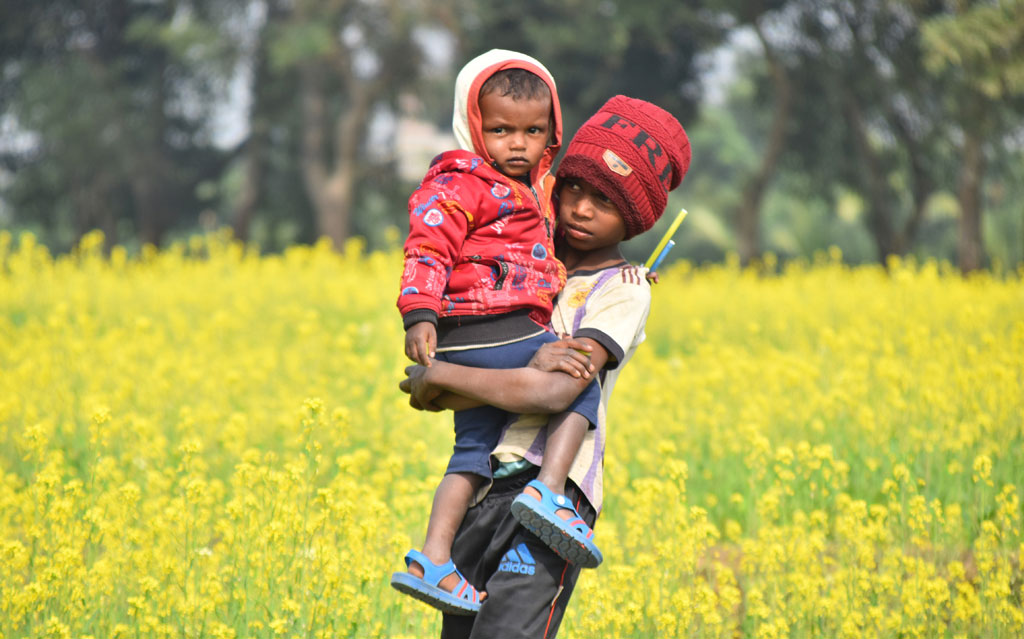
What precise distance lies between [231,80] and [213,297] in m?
13.2

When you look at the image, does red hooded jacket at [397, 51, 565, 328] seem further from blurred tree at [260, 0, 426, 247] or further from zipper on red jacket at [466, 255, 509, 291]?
blurred tree at [260, 0, 426, 247]

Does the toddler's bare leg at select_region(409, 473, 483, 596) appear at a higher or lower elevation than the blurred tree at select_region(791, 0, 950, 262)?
lower

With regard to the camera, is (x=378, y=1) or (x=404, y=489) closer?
(x=404, y=489)

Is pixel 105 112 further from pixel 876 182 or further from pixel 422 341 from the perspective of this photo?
pixel 422 341

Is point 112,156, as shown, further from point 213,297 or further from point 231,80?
point 213,297

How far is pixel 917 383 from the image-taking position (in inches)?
229

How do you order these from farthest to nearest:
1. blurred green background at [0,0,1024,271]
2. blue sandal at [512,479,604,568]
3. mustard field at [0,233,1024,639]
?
blurred green background at [0,0,1024,271] → mustard field at [0,233,1024,639] → blue sandal at [512,479,604,568]

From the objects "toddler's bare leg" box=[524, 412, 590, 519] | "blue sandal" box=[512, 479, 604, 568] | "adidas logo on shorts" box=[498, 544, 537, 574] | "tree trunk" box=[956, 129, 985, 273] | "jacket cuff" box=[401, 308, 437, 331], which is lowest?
"adidas logo on shorts" box=[498, 544, 537, 574]

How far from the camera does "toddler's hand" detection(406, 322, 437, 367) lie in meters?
2.28

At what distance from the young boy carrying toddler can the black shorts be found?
0.18 ft

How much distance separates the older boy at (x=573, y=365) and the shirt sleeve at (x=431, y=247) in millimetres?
181

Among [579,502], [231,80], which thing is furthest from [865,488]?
[231,80]

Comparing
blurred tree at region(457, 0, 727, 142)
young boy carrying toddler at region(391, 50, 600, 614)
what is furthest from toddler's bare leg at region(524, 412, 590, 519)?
blurred tree at region(457, 0, 727, 142)

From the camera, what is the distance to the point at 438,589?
2297 mm
